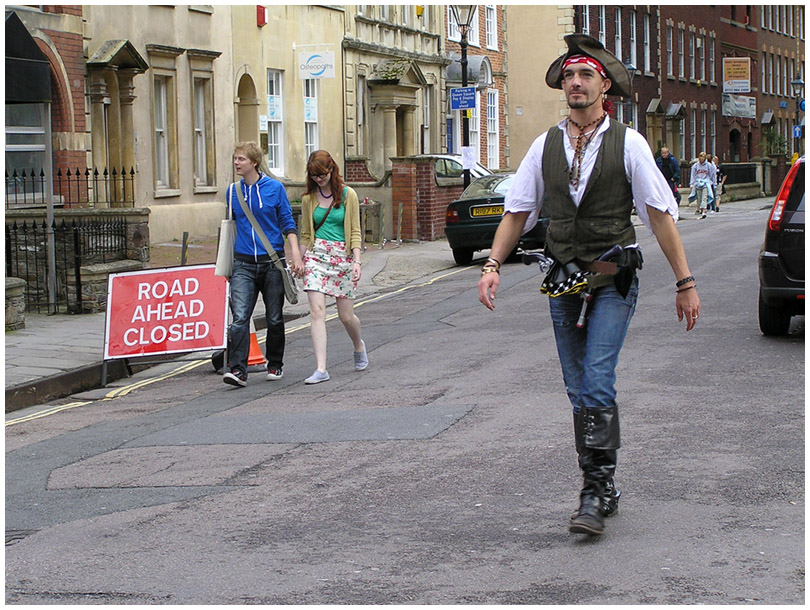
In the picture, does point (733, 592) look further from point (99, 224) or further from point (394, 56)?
point (394, 56)

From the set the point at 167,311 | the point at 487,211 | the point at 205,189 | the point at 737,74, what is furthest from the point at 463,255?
the point at 737,74

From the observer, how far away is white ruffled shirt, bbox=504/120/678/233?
5.11 metres

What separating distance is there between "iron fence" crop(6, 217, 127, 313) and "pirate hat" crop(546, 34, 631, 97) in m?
9.95

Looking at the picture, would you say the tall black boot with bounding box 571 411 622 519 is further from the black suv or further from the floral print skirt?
the black suv

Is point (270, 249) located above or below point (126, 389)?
above

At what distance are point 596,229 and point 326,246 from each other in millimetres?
4933

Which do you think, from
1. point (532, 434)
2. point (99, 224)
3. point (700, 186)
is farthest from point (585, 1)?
point (532, 434)

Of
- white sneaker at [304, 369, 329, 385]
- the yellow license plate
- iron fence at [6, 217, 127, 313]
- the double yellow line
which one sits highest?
the yellow license plate

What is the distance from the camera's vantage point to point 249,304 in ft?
33.1

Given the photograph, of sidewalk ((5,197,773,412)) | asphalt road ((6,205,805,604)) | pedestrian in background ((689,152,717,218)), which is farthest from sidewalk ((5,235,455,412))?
Result: pedestrian in background ((689,152,717,218))

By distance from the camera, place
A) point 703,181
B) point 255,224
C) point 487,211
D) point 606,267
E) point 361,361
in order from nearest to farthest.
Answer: point 606,267
point 255,224
point 361,361
point 487,211
point 703,181

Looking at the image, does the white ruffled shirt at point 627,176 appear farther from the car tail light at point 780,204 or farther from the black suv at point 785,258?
the car tail light at point 780,204

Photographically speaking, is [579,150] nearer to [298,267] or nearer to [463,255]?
[298,267]

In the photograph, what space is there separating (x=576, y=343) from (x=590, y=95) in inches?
41.2
